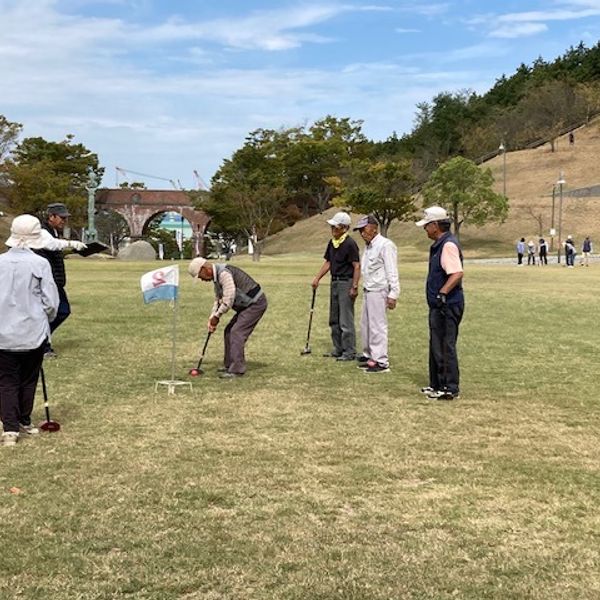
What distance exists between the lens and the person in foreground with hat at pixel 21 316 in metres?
5.95

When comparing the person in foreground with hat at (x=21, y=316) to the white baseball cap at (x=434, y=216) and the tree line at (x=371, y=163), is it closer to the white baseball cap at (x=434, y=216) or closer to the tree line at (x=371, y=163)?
the white baseball cap at (x=434, y=216)

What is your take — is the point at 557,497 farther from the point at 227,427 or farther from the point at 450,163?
the point at 450,163

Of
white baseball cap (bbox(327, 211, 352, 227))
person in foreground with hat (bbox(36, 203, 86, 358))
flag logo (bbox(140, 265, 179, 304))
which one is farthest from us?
white baseball cap (bbox(327, 211, 352, 227))

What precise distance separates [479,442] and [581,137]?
102955 mm

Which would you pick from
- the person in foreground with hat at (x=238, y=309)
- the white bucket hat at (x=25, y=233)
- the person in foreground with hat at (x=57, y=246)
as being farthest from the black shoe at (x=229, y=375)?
the white bucket hat at (x=25, y=233)

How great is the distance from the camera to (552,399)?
7.95 metres

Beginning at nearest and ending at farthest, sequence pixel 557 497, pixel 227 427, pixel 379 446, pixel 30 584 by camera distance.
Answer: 1. pixel 30 584
2. pixel 557 497
3. pixel 379 446
4. pixel 227 427

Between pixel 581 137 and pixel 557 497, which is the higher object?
pixel 581 137

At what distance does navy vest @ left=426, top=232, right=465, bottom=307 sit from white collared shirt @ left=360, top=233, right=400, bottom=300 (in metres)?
1.34

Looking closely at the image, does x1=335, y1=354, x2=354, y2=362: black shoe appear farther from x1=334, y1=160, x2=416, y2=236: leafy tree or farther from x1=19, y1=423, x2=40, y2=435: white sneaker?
x1=334, y1=160, x2=416, y2=236: leafy tree

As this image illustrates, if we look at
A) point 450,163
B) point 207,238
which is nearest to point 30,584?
point 450,163

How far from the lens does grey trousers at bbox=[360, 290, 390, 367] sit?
372 inches

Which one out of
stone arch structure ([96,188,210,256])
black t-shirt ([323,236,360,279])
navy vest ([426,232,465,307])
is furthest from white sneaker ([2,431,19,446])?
stone arch structure ([96,188,210,256])

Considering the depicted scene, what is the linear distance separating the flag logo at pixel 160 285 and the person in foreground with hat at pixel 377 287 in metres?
2.37
